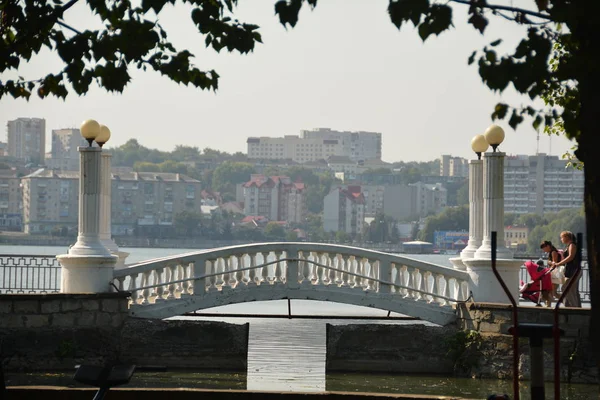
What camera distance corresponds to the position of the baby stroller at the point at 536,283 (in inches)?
744

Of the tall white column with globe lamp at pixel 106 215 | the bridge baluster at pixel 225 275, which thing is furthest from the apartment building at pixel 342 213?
the bridge baluster at pixel 225 275

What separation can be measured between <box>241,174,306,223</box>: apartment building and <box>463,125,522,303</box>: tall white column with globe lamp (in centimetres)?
16827

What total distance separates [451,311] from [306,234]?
158 metres

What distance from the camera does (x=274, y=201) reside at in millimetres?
189875

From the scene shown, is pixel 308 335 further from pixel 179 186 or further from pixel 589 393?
pixel 179 186

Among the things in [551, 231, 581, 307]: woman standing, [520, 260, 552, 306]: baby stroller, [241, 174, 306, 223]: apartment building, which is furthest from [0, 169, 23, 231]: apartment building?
[551, 231, 581, 307]: woman standing

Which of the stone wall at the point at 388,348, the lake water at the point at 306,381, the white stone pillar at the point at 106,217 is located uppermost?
the white stone pillar at the point at 106,217

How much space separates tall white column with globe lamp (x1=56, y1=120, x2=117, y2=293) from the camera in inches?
711

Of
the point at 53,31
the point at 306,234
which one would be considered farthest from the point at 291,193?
the point at 53,31

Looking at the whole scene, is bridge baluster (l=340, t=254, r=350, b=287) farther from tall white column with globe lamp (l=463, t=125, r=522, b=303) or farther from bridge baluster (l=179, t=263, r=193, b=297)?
bridge baluster (l=179, t=263, r=193, b=297)

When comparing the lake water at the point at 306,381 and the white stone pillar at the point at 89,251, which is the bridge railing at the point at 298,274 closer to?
the white stone pillar at the point at 89,251

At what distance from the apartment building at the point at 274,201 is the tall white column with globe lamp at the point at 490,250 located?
168 m

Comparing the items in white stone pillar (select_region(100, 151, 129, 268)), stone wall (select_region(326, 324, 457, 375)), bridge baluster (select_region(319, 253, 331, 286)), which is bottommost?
stone wall (select_region(326, 324, 457, 375))

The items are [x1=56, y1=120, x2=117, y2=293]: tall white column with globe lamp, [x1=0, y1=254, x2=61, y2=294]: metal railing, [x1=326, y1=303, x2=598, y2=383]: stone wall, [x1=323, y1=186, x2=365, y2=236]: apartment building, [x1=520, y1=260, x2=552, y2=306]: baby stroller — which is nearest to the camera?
[x1=326, y1=303, x2=598, y2=383]: stone wall
